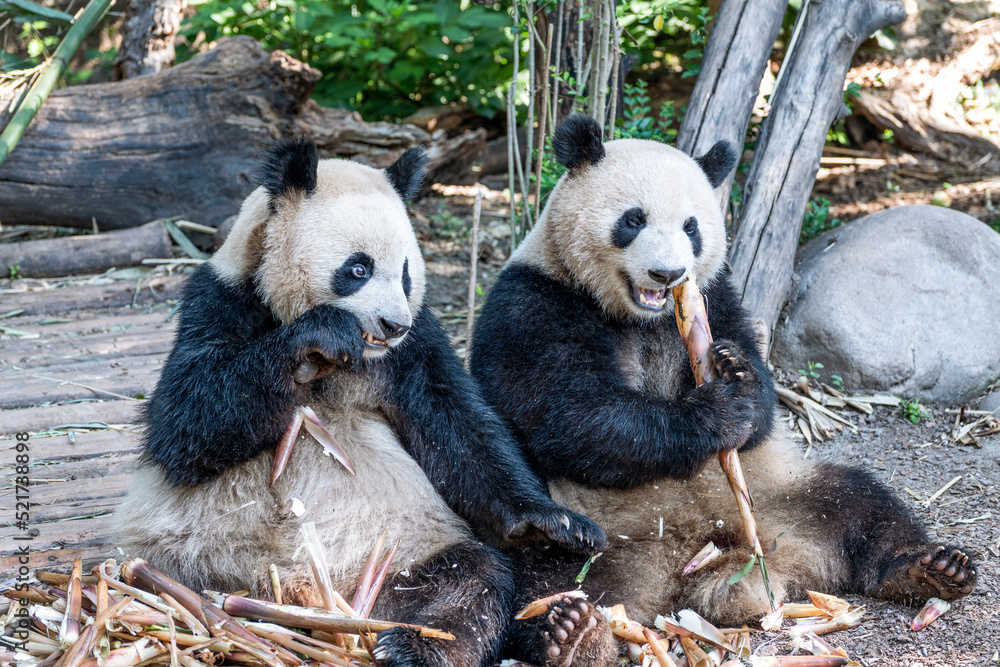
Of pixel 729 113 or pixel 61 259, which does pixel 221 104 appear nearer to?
pixel 61 259

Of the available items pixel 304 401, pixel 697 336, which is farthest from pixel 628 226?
pixel 304 401

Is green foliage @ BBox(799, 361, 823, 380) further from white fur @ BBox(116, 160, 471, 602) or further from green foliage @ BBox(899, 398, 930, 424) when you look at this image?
white fur @ BBox(116, 160, 471, 602)

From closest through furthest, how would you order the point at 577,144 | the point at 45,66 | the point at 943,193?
the point at 577,144, the point at 45,66, the point at 943,193

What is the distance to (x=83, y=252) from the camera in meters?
7.25

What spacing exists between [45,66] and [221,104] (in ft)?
5.48

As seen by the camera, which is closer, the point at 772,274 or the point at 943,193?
the point at 772,274

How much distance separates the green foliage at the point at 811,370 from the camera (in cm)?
559

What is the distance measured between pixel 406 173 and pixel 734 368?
5.50 feet

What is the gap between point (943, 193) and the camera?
8.02m

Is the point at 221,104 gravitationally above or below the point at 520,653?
above

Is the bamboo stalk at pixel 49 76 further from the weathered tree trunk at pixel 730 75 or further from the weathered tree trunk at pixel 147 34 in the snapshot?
the weathered tree trunk at pixel 730 75

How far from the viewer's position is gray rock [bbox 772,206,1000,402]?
554 cm

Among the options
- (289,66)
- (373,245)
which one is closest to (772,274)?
(373,245)

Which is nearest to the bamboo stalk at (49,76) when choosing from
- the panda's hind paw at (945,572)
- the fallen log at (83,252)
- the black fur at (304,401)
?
the fallen log at (83,252)
